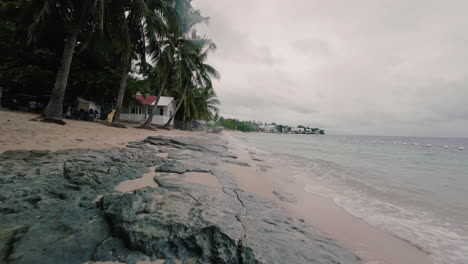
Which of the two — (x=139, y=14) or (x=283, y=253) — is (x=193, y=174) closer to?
(x=283, y=253)

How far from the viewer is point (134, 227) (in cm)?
161

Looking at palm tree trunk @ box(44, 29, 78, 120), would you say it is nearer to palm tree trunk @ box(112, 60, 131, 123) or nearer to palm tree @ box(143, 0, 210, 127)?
palm tree trunk @ box(112, 60, 131, 123)

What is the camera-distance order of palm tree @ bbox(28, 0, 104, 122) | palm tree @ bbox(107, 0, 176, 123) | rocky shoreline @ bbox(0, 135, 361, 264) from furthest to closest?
1. palm tree @ bbox(107, 0, 176, 123)
2. palm tree @ bbox(28, 0, 104, 122)
3. rocky shoreline @ bbox(0, 135, 361, 264)

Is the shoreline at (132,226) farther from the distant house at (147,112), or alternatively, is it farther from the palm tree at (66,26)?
the distant house at (147,112)

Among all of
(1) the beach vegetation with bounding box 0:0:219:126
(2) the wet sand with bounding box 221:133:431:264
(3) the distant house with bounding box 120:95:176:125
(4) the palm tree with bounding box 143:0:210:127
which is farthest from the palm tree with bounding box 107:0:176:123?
(3) the distant house with bounding box 120:95:176:125

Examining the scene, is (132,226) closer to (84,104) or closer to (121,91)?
(121,91)

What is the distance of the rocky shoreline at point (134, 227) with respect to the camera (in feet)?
4.66

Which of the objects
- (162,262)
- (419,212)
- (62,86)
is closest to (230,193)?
(162,262)

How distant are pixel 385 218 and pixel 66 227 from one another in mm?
4480

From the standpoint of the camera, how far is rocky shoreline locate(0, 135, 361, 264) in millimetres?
1422

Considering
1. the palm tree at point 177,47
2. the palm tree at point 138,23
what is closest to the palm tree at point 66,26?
the palm tree at point 138,23

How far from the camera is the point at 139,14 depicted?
30.8 ft

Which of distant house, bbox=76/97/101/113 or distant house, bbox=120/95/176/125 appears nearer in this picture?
distant house, bbox=76/97/101/113

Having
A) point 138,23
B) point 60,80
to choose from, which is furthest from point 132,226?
point 138,23
